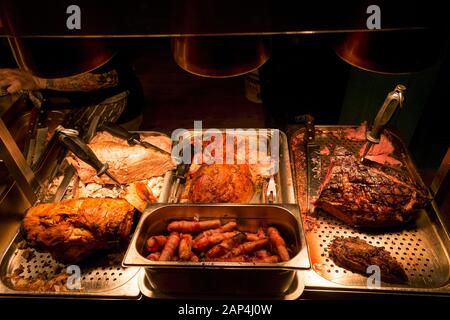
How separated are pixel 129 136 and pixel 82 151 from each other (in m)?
0.61

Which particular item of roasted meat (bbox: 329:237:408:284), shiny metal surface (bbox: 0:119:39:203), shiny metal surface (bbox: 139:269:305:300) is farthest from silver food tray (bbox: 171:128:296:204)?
shiny metal surface (bbox: 0:119:39:203)

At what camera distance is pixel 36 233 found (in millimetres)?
1977

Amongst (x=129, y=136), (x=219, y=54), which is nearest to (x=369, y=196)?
(x=219, y=54)

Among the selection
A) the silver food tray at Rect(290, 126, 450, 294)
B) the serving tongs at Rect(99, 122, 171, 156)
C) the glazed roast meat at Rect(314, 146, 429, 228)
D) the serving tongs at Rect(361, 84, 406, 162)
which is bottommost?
the silver food tray at Rect(290, 126, 450, 294)

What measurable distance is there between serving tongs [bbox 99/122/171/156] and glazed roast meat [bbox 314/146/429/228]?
147 centimetres

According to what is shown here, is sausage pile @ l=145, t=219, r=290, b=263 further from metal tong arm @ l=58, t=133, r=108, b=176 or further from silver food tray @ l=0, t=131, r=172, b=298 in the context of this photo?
metal tong arm @ l=58, t=133, r=108, b=176

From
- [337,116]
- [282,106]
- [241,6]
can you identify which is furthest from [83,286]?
[337,116]

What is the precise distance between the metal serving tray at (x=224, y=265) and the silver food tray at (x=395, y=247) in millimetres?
251

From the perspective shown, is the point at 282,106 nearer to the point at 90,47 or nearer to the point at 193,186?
the point at 193,186

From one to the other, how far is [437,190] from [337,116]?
2125 millimetres

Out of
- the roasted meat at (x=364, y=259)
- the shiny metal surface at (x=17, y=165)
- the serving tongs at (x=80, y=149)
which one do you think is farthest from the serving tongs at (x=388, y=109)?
the shiny metal surface at (x=17, y=165)

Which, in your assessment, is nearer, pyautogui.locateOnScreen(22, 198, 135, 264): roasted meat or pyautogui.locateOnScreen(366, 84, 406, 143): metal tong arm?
pyautogui.locateOnScreen(22, 198, 135, 264): roasted meat

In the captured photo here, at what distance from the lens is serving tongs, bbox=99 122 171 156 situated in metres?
2.79

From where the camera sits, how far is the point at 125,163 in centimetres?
261
